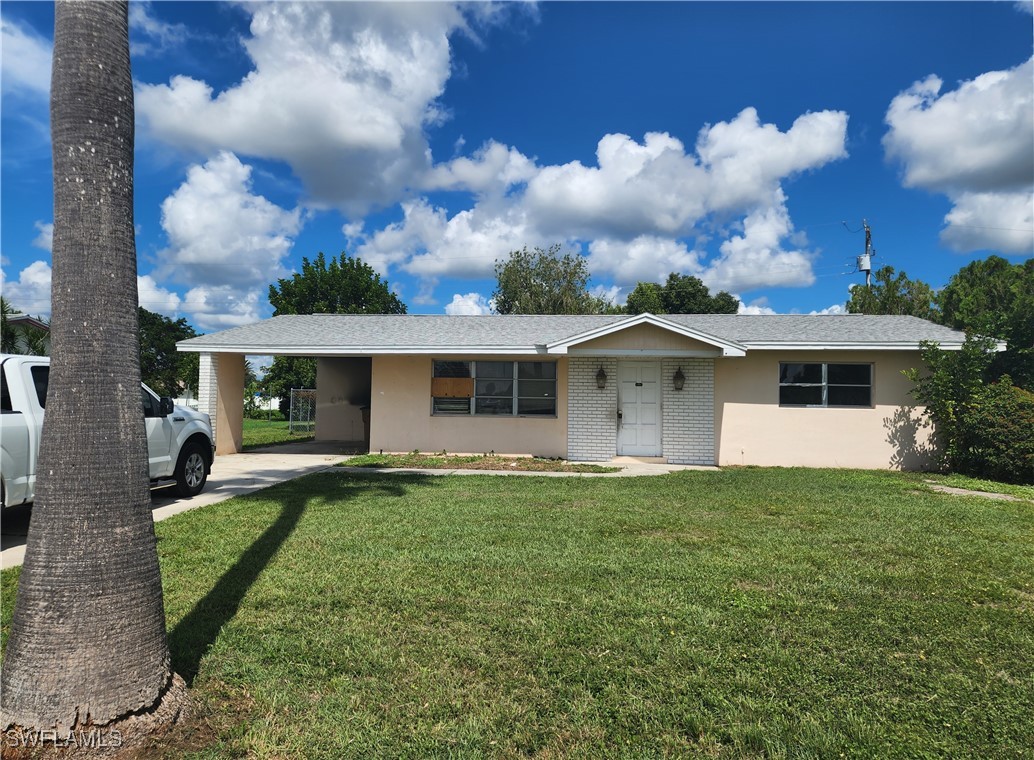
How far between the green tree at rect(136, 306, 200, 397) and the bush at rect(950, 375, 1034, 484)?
2989 cm

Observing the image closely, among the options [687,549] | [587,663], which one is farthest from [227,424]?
[587,663]

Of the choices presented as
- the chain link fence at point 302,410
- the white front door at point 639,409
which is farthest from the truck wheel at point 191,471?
the chain link fence at point 302,410

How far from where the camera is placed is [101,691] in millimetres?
2662

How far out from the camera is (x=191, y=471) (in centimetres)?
906

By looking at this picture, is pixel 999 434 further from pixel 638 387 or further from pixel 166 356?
pixel 166 356

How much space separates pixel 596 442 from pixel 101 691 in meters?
11.9

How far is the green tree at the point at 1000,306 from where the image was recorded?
508 inches

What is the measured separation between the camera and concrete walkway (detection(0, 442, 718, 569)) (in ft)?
23.1

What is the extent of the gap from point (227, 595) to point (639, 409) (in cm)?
1076

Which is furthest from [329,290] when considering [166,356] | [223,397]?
[223,397]

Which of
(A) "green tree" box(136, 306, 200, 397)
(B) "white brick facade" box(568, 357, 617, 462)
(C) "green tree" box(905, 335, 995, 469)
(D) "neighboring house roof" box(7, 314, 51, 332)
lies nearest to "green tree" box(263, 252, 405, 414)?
(A) "green tree" box(136, 306, 200, 397)

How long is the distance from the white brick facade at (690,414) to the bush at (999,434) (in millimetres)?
4807

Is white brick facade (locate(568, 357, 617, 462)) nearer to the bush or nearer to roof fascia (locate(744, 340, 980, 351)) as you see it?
roof fascia (locate(744, 340, 980, 351))

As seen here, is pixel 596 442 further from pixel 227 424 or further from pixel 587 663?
pixel 587 663
